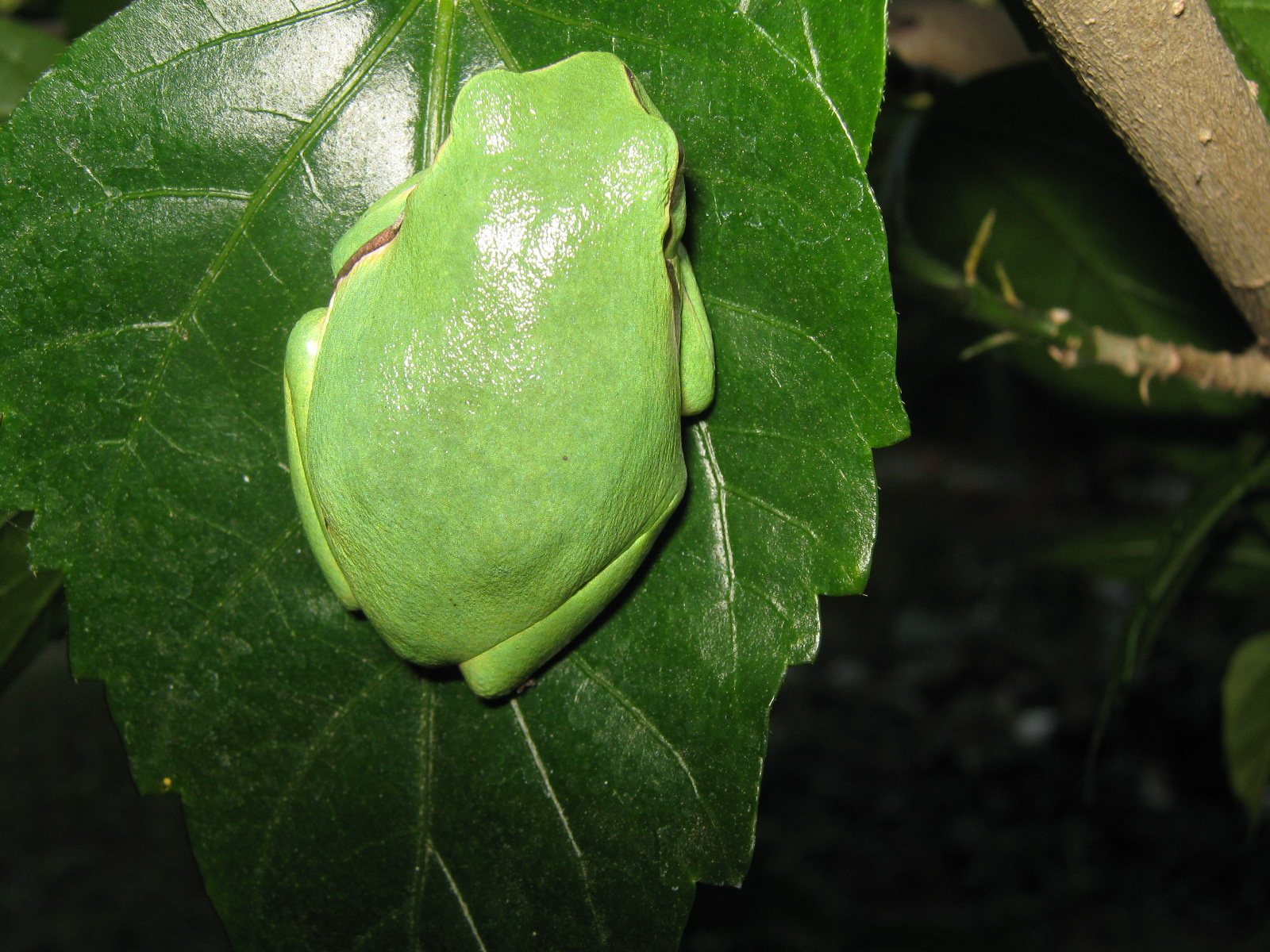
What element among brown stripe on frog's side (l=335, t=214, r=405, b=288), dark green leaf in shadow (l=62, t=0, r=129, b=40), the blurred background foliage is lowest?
the blurred background foliage

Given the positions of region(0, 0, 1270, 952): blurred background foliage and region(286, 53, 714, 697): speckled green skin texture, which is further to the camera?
region(0, 0, 1270, 952): blurred background foliage

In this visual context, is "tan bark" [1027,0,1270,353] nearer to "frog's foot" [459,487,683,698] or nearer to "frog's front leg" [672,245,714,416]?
"frog's front leg" [672,245,714,416]

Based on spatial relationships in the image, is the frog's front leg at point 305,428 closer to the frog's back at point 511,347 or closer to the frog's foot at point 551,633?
the frog's back at point 511,347

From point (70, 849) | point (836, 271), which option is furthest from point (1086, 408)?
point (70, 849)

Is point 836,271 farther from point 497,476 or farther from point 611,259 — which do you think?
point 497,476

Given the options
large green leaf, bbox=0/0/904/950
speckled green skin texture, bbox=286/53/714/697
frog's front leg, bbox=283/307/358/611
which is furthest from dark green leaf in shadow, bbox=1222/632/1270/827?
frog's front leg, bbox=283/307/358/611

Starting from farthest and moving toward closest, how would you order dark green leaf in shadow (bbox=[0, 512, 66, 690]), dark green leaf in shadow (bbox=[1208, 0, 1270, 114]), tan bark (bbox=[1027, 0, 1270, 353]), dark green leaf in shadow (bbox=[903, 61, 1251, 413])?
dark green leaf in shadow (bbox=[903, 61, 1251, 413]) < dark green leaf in shadow (bbox=[0, 512, 66, 690]) < dark green leaf in shadow (bbox=[1208, 0, 1270, 114]) < tan bark (bbox=[1027, 0, 1270, 353])

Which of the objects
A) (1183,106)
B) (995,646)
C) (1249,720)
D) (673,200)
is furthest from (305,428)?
(995,646)
